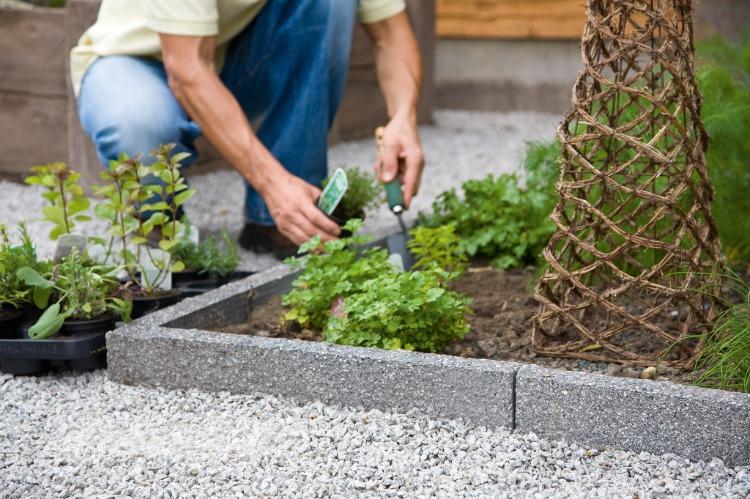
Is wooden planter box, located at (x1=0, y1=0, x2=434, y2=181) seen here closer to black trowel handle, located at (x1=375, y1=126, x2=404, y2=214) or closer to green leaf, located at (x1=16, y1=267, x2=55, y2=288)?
black trowel handle, located at (x1=375, y1=126, x2=404, y2=214)

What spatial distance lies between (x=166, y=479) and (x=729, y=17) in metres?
4.75

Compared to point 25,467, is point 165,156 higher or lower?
higher

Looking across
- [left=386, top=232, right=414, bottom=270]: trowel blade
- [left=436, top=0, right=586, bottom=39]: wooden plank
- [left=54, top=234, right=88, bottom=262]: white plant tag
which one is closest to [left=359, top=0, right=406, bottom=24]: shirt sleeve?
[left=386, top=232, right=414, bottom=270]: trowel blade

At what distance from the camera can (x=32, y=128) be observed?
3844 mm

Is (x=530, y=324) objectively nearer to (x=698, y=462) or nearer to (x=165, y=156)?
(x=698, y=462)

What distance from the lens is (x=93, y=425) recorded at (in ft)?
6.25

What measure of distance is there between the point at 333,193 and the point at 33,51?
177 cm

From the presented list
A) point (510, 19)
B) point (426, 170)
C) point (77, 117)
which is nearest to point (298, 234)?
point (77, 117)

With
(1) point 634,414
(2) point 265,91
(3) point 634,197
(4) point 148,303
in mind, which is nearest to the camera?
(1) point 634,414

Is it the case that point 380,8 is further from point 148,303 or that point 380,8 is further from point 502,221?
point 148,303

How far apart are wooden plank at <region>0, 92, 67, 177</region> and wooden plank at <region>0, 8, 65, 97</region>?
1.6 inches

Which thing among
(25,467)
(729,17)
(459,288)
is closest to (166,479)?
(25,467)

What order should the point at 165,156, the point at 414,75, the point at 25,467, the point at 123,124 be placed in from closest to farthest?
1. the point at 25,467
2. the point at 165,156
3. the point at 123,124
4. the point at 414,75

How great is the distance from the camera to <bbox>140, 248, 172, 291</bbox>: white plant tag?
2.34 m
